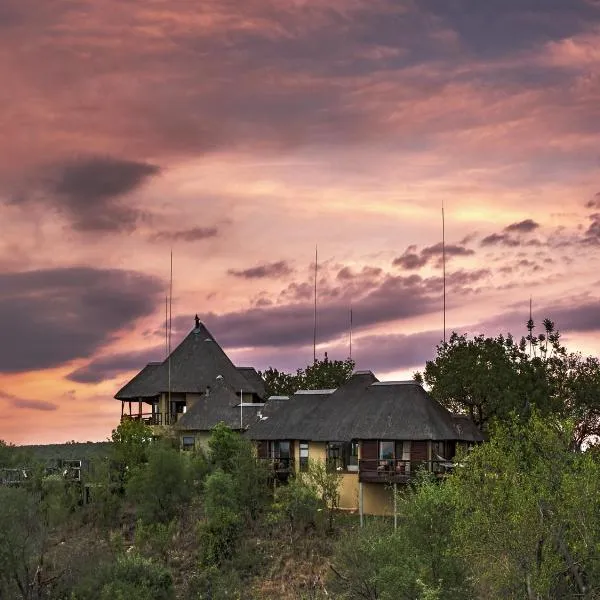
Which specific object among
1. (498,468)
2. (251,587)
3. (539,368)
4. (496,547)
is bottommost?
(251,587)

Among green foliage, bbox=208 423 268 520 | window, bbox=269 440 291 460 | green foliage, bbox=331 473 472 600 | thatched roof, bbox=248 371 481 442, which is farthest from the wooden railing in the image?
green foliage, bbox=331 473 472 600

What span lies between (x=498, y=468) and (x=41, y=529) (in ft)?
111

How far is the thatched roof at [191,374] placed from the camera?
95.1 meters

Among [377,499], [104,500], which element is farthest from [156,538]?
[377,499]

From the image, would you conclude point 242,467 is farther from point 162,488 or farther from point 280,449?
point 162,488

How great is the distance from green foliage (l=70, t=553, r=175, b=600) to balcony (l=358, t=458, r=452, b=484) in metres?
Result: 16.1

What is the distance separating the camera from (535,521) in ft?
152

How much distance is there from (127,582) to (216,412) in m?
27.3

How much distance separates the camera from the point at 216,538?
72.1 m

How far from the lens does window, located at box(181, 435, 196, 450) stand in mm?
89062

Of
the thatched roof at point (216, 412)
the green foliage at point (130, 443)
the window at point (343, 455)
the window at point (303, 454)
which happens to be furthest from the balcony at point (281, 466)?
the green foliage at point (130, 443)

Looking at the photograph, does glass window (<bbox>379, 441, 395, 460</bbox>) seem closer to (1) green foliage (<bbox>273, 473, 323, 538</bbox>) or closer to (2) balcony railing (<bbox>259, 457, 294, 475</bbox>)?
(1) green foliage (<bbox>273, 473, 323, 538</bbox>)

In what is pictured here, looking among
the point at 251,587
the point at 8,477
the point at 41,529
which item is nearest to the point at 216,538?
the point at 251,587

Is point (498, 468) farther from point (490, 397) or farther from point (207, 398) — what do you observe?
point (207, 398)
